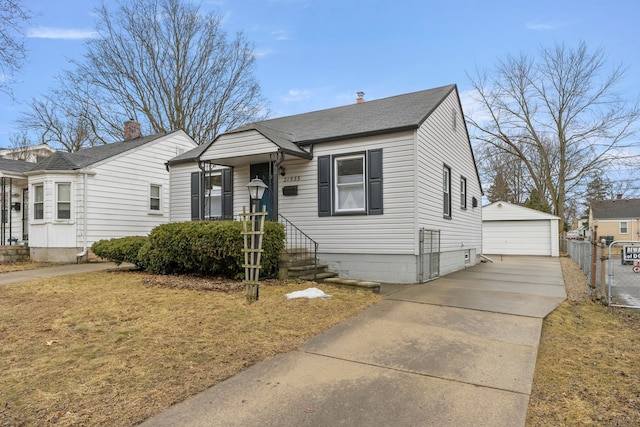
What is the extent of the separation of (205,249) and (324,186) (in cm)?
320

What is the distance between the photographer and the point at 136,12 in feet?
70.3

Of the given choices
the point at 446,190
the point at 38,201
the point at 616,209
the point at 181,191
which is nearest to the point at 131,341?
the point at 181,191

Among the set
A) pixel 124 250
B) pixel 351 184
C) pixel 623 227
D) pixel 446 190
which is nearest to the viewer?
pixel 351 184

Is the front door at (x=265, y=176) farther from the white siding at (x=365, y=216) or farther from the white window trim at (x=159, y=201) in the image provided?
the white window trim at (x=159, y=201)

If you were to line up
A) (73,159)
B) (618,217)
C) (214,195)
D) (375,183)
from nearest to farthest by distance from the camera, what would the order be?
(375,183) < (214,195) < (73,159) < (618,217)

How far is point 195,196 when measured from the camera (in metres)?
11.6

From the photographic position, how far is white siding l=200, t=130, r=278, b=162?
895 centimetres

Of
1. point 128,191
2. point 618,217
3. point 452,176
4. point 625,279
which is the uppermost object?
point 452,176

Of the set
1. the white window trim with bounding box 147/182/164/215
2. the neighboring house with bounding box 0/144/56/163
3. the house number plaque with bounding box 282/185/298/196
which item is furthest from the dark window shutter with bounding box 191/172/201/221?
the neighboring house with bounding box 0/144/56/163

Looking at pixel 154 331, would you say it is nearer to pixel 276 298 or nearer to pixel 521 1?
pixel 276 298

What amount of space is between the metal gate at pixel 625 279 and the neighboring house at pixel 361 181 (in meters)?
3.41

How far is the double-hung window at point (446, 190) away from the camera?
10.7 m

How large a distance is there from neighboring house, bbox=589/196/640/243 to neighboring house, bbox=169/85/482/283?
126 feet

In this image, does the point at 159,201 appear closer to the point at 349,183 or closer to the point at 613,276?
the point at 349,183
